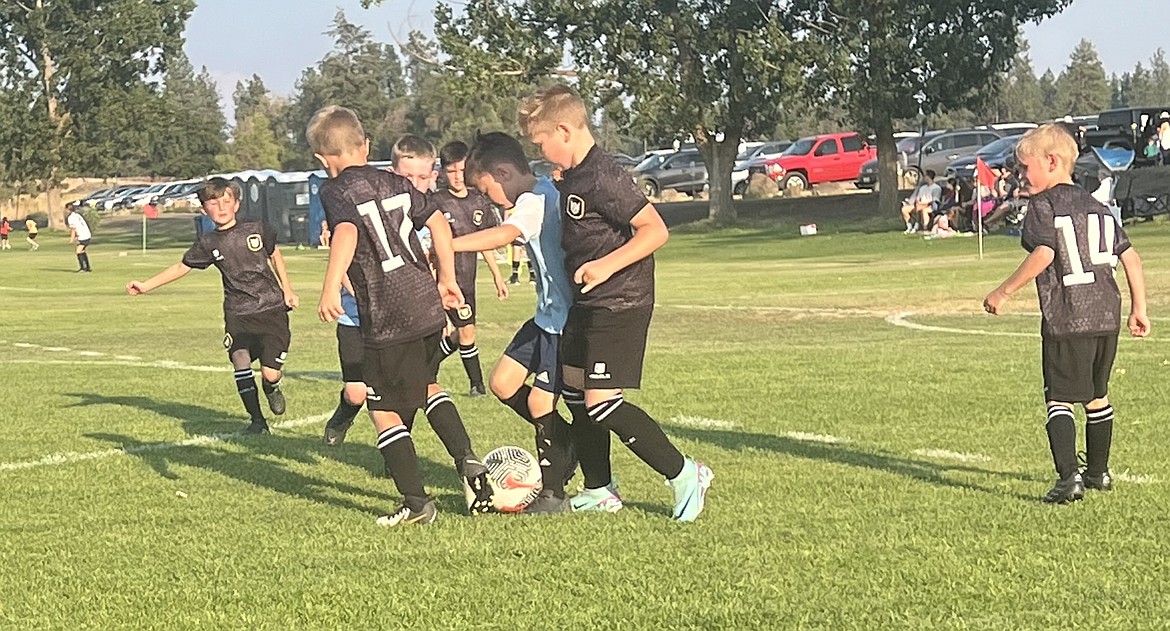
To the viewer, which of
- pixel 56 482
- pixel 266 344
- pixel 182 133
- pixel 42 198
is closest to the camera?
pixel 56 482

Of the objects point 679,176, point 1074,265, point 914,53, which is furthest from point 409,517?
point 679,176

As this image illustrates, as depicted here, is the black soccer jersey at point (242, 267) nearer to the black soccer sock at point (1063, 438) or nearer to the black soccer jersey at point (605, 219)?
the black soccer jersey at point (605, 219)

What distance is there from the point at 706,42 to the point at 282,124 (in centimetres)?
9831

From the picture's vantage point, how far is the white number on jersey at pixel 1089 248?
7.01 m

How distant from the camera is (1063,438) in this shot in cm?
700

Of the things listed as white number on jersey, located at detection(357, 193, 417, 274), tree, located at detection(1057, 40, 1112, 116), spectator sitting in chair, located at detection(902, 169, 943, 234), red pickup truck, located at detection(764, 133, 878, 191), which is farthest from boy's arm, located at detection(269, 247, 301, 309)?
tree, located at detection(1057, 40, 1112, 116)

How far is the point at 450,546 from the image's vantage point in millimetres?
6445

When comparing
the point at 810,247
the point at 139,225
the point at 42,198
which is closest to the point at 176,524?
the point at 810,247

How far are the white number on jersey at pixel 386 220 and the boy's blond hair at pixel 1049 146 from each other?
256 cm

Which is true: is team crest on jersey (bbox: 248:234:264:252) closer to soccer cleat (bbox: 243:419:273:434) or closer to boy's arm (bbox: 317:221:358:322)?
soccer cleat (bbox: 243:419:273:434)

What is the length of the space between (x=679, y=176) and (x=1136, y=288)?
57575 mm

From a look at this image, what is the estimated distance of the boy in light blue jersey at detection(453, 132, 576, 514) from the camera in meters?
7.17

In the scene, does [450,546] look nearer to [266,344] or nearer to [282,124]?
[266,344]

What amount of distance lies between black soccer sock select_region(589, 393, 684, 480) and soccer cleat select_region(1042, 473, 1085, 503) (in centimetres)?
153
